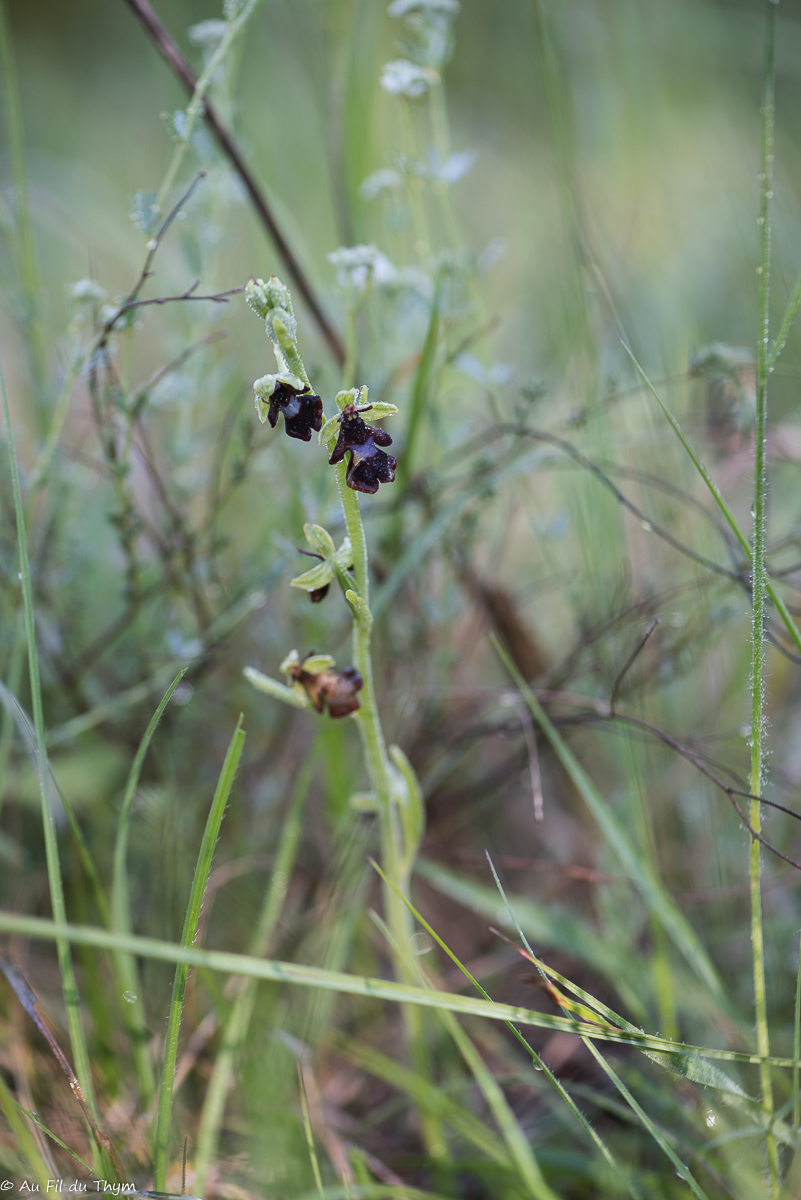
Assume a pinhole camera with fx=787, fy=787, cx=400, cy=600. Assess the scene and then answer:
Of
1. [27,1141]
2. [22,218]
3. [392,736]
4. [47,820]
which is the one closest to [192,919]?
[47,820]

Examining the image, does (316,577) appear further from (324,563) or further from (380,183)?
(380,183)

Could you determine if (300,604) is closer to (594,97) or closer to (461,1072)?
(461,1072)

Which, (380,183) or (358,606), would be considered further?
(380,183)

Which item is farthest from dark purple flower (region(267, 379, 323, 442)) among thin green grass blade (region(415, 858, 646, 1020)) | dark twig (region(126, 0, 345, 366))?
thin green grass blade (region(415, 858, 646, 1020))

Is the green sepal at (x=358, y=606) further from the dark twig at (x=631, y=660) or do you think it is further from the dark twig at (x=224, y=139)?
the dark twig at (x=224, y=139)

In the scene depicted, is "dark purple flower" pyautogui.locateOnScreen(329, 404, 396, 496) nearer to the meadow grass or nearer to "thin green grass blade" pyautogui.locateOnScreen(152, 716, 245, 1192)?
the meadow grass
